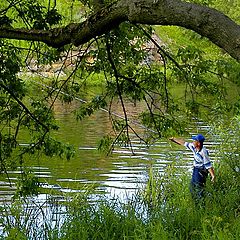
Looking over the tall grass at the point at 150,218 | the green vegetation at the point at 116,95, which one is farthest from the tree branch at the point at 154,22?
the tall grass at the point at 150,218

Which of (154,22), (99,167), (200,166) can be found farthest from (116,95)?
(99,167)

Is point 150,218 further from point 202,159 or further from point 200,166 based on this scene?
point 202,159

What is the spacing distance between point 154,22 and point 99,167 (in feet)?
42.2

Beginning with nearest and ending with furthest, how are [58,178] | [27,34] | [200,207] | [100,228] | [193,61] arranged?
1. [27,34]
2. [193,61]
3. [100,228]
4. [200,207]
5. [58,178]

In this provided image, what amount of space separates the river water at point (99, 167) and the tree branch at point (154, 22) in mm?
7430

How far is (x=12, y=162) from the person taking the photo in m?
6.97

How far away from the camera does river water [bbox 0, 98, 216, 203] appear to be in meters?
12.8

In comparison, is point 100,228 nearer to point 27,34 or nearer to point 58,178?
point 27,34

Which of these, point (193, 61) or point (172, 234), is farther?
point (172, 234)

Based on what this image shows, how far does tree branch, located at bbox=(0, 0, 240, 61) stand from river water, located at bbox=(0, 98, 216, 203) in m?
7.43

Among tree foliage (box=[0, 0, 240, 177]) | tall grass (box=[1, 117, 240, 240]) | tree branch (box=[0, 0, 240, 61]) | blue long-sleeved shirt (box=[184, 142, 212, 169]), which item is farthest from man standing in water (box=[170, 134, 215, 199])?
tree branch (box=[0, 0, 240, 61])

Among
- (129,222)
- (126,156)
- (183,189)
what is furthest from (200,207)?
(126,156)

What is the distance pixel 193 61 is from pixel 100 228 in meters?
2.28

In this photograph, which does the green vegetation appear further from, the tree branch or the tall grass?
the tree branch
